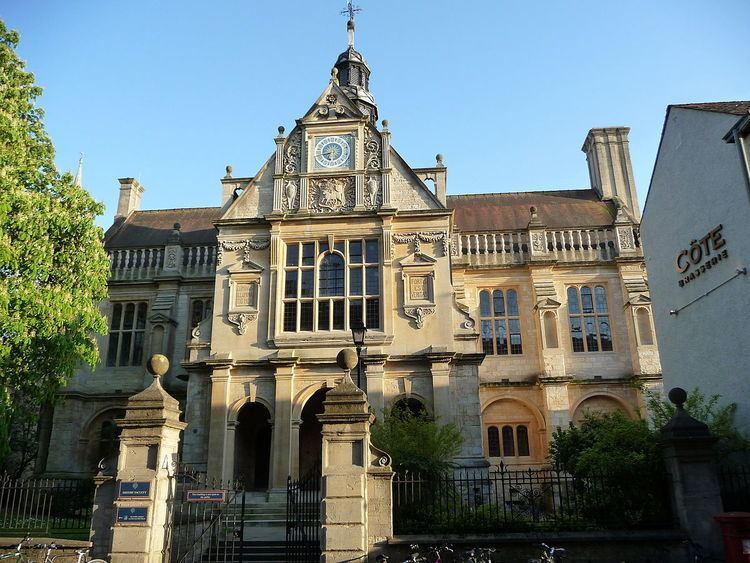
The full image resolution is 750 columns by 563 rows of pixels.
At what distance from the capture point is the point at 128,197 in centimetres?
3650

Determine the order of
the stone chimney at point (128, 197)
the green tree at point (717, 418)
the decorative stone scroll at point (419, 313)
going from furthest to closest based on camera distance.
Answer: the stone chimney at point (128, 197), the decorative stone scroll at point (419, 313), the green tree at point (717, 418)

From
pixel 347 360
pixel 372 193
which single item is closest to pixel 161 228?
pixel 372 193

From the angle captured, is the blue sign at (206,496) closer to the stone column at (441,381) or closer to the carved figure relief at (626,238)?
the stone column at (441,381)

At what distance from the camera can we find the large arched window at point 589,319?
2836 cm

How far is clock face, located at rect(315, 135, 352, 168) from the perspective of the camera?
83.4 ft

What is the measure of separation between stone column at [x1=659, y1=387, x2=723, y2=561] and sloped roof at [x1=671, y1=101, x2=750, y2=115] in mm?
8349

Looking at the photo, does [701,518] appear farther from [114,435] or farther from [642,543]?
[114,435]

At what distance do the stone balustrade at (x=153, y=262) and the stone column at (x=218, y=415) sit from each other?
8028 millimetres

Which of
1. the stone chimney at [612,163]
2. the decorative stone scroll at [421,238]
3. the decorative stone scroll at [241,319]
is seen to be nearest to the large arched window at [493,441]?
the decorative stone scroll at [421,238]

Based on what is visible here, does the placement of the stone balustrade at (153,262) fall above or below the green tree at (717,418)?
above

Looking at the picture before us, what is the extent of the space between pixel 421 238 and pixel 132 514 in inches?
614

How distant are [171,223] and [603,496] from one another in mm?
28590

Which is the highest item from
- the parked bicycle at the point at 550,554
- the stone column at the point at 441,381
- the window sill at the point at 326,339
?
the window sill at the point at 326,339

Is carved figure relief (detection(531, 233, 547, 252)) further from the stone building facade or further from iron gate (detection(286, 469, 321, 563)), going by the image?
iron gate (detection(286, 469, 321, 563))
